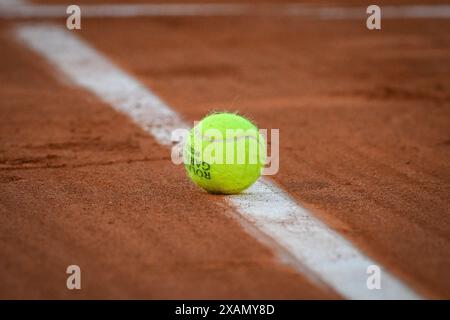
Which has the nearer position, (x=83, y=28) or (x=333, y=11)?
(x=83, y=28)

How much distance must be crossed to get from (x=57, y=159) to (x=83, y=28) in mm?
5416

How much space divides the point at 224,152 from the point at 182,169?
119cm

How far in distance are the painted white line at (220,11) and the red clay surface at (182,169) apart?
522mm

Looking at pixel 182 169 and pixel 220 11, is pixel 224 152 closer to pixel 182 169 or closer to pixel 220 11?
pixel 182 169

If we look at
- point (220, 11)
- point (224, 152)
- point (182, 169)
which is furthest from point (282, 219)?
point (220, 11)

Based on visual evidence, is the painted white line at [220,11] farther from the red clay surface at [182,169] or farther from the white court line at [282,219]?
the white court line at [282,219]

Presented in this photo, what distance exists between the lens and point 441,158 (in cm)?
684

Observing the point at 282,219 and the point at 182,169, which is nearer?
the point at 282,219

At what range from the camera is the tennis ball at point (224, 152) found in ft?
17.9

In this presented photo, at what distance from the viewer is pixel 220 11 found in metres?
13.2

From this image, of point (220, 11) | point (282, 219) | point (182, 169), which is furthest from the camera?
point (220, 11)

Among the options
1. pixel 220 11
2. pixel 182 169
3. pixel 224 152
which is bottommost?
pixel 224 152
